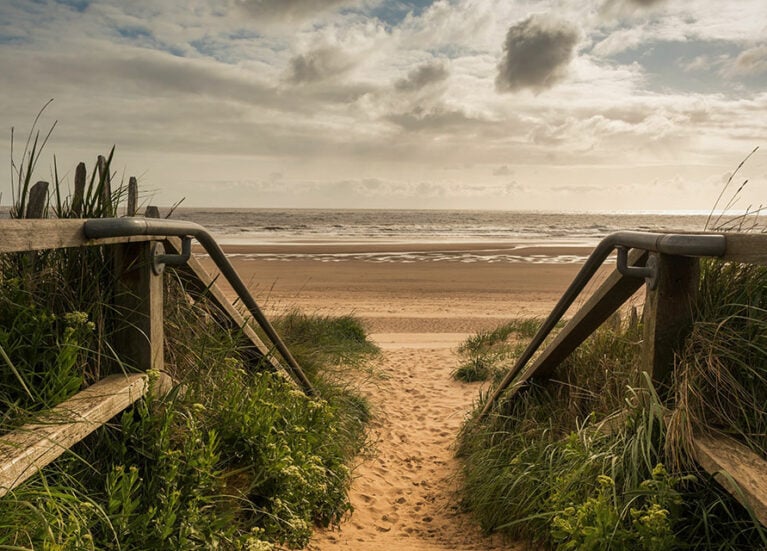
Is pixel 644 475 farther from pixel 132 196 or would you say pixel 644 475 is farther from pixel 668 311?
pixel 132 196

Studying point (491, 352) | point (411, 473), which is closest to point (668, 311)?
point (411, 473)

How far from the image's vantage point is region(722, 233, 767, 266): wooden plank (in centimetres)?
212

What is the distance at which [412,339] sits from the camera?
33.7 ft

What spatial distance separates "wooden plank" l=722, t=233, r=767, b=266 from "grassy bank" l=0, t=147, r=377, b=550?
2153mm

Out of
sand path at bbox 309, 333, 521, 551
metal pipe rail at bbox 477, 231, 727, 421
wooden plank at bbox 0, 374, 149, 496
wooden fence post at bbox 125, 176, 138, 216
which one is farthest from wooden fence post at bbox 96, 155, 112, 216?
metal pipe rail at bbox 477, 231, 727, 421

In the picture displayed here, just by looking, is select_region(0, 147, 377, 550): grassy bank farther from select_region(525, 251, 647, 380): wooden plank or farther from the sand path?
select_region(525, 251, 647, 380): wooden plank

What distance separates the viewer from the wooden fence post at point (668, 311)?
263 cm

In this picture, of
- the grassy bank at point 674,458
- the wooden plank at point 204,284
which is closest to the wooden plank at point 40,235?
the wooden plank at point 204,284

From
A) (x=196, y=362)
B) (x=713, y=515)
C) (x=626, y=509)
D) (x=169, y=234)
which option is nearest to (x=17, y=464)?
(x=169, y=234)

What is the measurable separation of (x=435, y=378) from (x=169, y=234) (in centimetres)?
504

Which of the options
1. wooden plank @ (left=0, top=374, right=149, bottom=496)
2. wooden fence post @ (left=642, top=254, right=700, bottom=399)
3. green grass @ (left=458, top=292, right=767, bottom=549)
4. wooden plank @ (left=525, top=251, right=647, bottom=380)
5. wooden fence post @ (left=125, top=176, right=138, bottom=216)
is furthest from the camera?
wooden fence post @ (left=125, top=176, right=138, bottom=216)

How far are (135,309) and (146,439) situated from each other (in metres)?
0.60

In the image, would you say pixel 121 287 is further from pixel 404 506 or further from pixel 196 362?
pixel 404 506

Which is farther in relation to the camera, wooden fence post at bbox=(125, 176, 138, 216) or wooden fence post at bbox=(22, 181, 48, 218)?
wooden fence post at bbox=(125, 176, 138, 216)
